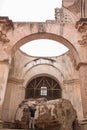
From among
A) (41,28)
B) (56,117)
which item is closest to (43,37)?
(41,28)

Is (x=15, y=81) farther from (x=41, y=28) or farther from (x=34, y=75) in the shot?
(x=41, y=28)

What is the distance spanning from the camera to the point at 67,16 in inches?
729

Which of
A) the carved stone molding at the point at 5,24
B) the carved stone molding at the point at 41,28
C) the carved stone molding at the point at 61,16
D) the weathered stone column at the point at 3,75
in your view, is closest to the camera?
the weathered stone column at the point at 3,75

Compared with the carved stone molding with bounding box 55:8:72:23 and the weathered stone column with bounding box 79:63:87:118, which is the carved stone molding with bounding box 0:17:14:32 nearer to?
the weathered stone column with bounding box 79:63:87:118

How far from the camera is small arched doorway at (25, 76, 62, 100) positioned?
16.9 metres

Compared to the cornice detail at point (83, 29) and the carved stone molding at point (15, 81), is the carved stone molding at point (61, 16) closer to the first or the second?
the carved stone molding at point (15, 81)

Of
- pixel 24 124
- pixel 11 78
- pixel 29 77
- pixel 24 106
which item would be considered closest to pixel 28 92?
pixel 29 77

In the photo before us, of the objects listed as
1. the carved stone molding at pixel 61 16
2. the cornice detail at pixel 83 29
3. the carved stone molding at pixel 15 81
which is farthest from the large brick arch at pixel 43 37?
the carved stone molding at pixel 61 16

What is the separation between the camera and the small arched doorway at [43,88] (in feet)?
55.4

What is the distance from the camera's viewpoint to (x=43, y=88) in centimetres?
1738

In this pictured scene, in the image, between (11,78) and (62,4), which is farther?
(62,4)

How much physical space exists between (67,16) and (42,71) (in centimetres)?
557

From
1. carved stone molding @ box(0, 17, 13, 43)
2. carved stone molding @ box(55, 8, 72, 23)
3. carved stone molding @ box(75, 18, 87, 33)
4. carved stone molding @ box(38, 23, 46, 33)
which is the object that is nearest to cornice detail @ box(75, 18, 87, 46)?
carved stone molding @ box(75, 18, 87, 33)

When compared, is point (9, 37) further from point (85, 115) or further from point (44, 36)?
point (85, 115)
